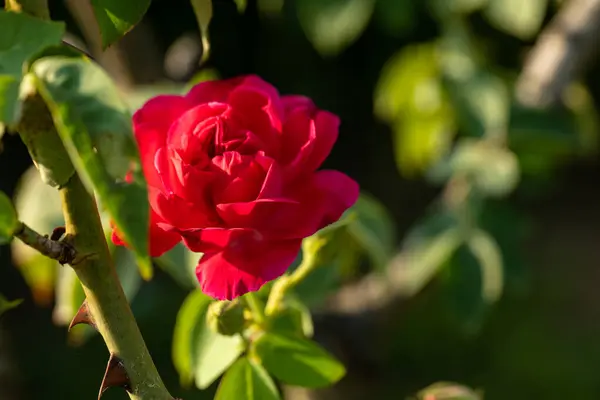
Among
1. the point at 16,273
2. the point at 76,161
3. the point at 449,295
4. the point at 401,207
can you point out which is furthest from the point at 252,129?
the point at 401,207

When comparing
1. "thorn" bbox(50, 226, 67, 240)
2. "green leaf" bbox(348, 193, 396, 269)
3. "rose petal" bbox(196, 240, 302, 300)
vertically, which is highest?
"thorn" bbox(50, 226, 67, 240)

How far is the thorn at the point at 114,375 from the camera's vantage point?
1.44 ft

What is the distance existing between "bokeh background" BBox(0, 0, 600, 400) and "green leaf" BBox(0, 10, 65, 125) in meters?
0.14

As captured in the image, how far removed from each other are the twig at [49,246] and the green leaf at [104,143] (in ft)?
0.20

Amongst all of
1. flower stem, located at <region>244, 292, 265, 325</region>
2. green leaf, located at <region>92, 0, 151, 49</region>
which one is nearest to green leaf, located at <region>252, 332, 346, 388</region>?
flower stem, located at <region>244, 292, 265, 325</region>

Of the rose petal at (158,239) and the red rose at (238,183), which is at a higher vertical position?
the red rose at (238,183)

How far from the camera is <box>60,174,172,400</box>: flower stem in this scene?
0.42 m

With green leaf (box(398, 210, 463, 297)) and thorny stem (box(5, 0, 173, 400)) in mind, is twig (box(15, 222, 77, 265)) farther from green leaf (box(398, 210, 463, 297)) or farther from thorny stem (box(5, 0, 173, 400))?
green leaf (box(398, 210, 463, 297))

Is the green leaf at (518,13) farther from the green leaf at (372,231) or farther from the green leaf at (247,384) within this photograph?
the green leaf at (247,384)

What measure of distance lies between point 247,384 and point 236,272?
0.14 meters

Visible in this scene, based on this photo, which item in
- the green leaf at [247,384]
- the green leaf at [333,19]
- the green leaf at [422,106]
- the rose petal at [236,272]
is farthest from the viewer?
the green leaf at [422,106]

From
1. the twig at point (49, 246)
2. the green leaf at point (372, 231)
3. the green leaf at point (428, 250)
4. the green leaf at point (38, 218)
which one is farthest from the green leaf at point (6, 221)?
the green leaf at point (428, 250)

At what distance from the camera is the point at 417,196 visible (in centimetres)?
285

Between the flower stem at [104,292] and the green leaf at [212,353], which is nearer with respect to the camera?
the flower stem at [104,292]
